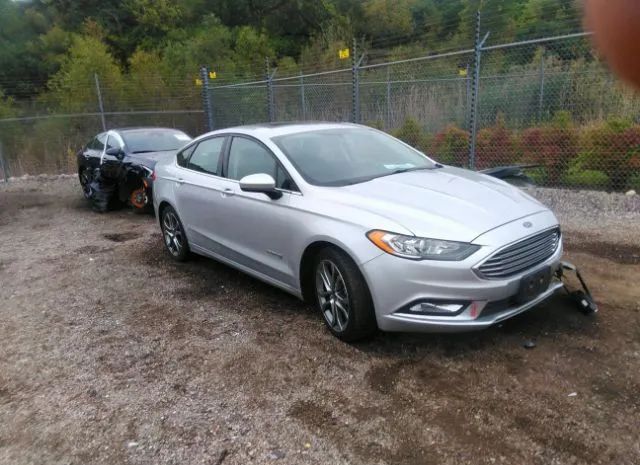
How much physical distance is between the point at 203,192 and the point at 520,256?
3.03m

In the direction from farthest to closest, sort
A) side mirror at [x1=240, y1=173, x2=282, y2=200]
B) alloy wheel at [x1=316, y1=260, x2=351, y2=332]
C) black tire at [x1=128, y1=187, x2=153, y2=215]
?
black tire at [x1=128, y1=187, x2=153, y2=215], side mirror at [x1=240, y1=173, x2=282, y2=200], alloy wheel at [x1=316, y1=260, x2=351, y2=332]

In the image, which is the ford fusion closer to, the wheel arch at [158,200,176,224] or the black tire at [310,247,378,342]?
the black tire at [310,247,378,342]

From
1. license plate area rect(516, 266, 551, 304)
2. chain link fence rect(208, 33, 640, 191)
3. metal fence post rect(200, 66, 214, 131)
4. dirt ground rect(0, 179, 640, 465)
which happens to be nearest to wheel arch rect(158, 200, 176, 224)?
dirt ground rect(0, 179, 640, 465)

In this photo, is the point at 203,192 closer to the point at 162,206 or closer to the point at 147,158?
the point at 162,206

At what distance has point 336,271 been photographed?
145 inches

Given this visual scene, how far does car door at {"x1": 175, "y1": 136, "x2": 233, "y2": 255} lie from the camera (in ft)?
16.2

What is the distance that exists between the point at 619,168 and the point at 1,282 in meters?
8.76

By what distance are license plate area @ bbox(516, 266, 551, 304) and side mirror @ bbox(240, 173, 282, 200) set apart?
75.2 inches

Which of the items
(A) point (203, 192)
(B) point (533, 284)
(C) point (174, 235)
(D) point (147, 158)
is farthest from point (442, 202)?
(D) point (147, 158)

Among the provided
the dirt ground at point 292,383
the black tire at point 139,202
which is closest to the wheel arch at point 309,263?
the dirt ground at point 292,383

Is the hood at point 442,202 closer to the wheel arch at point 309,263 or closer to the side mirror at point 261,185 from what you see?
the wheel arch at point 309,263

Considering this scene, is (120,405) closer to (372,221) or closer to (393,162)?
(372,221)

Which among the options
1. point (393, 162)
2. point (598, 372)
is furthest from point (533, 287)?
point (393, 162)

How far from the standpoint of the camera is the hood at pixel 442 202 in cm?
333
